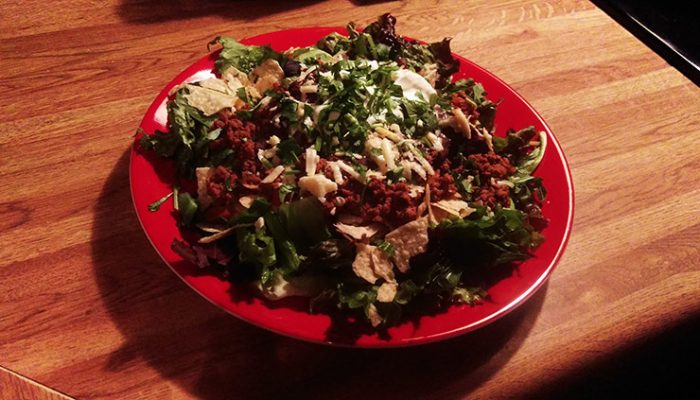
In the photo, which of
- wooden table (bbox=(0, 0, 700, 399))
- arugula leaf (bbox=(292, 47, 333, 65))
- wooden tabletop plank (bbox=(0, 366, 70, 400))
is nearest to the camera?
wooden tabletop plank (bbox=(0, 366, 70, 400))

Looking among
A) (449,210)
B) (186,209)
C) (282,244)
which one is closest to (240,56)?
(186,209)

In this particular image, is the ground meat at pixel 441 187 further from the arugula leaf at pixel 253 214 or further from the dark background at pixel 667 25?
the dark background at pixel 667 25

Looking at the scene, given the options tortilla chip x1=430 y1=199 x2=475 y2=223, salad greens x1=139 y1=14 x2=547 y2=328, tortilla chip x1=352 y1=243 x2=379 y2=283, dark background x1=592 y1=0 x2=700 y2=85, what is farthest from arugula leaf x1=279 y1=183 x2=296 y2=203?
dark background x1=592 y1=0 x2=700 y2=85

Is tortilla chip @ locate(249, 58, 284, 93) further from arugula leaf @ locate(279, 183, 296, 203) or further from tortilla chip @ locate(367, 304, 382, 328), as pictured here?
tortilla chip @ locate(367, 304, 382, 328)

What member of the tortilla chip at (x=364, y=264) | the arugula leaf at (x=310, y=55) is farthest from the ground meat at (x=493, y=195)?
the arugula leaf at (x=310, y=55)

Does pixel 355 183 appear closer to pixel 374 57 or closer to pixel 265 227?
pixel 265 227

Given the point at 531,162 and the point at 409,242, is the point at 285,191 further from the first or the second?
the point at 531,162
